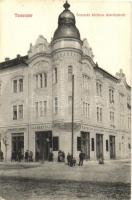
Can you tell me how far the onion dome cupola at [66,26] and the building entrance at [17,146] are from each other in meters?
1.04

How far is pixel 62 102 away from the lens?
4344mm

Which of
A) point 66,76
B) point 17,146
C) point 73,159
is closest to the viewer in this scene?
point 73,159

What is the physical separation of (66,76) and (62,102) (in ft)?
0.85

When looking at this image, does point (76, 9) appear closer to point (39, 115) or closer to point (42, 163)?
point (39, 115)

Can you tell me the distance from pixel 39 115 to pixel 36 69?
46cm

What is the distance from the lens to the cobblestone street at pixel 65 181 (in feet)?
13.3

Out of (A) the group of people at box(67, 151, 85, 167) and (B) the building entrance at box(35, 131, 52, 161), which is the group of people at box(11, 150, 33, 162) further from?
(A) the group of people at box(67, 151, 85, 167)

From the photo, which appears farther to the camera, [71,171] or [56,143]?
[56,143]

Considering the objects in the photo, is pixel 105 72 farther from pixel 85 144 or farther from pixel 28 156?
pixel 28 156

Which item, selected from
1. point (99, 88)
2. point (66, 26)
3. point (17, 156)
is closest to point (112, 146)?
point (99, 88)

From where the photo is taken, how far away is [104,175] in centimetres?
426

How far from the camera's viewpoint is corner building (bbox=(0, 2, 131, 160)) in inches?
171

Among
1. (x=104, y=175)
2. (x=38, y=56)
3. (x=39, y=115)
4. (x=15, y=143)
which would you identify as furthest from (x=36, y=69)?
(x=104, y=175)

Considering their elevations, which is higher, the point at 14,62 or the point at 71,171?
the point at 14,62
